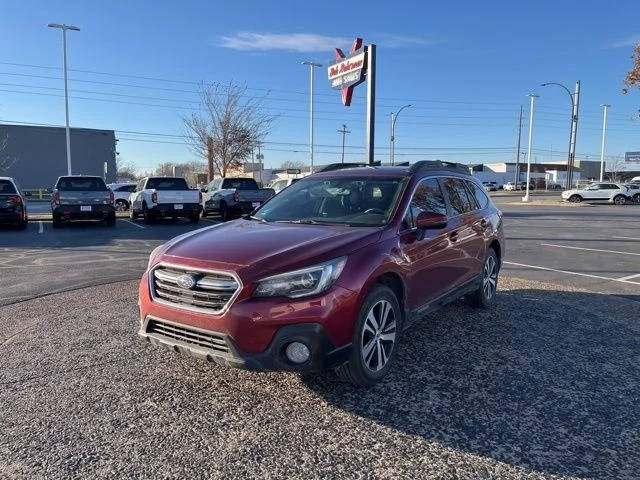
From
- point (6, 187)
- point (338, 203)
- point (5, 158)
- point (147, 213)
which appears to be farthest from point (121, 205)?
point (5, 158)

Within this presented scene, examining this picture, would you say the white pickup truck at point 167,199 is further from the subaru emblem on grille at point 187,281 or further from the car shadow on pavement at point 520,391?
the subaru emblem on grille at point 187,281

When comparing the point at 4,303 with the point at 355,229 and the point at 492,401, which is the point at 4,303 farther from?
the point at 492,401

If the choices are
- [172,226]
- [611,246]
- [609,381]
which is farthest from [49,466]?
[172,226]

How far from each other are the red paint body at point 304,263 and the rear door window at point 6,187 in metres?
14.4

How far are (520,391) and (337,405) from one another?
1423mm

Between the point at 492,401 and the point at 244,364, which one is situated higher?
the point at 244,364

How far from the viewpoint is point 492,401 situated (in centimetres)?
367

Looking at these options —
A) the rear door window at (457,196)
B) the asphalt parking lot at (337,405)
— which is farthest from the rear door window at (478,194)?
the asphalt parking lot at (337,405)

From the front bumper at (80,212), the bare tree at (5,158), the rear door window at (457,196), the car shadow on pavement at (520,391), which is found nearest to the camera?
the car shadow on pavement at (520,391)

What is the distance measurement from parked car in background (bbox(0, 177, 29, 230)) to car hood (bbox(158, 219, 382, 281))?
14170 millimetres

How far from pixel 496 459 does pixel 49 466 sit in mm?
2551

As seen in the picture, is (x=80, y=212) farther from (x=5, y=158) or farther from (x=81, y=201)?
(x=5, y=158)

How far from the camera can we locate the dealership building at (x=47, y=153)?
178 ft

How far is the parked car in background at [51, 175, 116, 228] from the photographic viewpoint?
53.9 ft
